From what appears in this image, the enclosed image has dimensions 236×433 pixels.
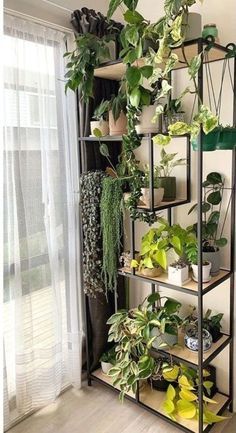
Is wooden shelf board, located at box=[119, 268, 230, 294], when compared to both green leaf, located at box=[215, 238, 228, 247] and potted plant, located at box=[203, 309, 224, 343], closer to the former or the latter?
green leaf, located at box=[215, 238, 228, 247]

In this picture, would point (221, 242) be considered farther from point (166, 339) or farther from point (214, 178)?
point (166, 339)

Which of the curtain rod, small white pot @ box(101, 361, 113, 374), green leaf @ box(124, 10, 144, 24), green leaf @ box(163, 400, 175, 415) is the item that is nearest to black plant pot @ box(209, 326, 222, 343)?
green leaf @ box(163, 400, 175, 415)

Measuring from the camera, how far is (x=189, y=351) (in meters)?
1.87

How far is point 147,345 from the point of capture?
1877 mm

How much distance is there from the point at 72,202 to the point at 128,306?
80cm

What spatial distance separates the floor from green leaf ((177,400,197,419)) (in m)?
0.09

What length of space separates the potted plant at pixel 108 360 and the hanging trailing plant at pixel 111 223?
487mm

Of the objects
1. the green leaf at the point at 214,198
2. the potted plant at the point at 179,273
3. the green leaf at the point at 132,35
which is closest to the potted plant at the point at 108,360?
the potted plant at the point at 179,273

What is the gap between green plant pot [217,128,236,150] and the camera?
162cm

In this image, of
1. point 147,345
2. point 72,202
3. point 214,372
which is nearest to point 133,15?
point 72,202

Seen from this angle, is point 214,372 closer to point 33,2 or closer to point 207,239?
point 207,239

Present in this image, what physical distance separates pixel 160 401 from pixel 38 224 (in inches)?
46.8

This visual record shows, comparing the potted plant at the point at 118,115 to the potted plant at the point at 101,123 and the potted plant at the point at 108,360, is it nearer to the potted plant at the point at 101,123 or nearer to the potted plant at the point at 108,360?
the potted plant at the point at 101,123

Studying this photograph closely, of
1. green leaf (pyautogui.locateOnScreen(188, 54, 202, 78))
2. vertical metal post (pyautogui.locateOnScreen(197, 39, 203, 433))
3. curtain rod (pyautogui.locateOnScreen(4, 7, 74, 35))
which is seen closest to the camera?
green leaf (pyautogui.locateOnScreen(188, 54, 202, 78))
